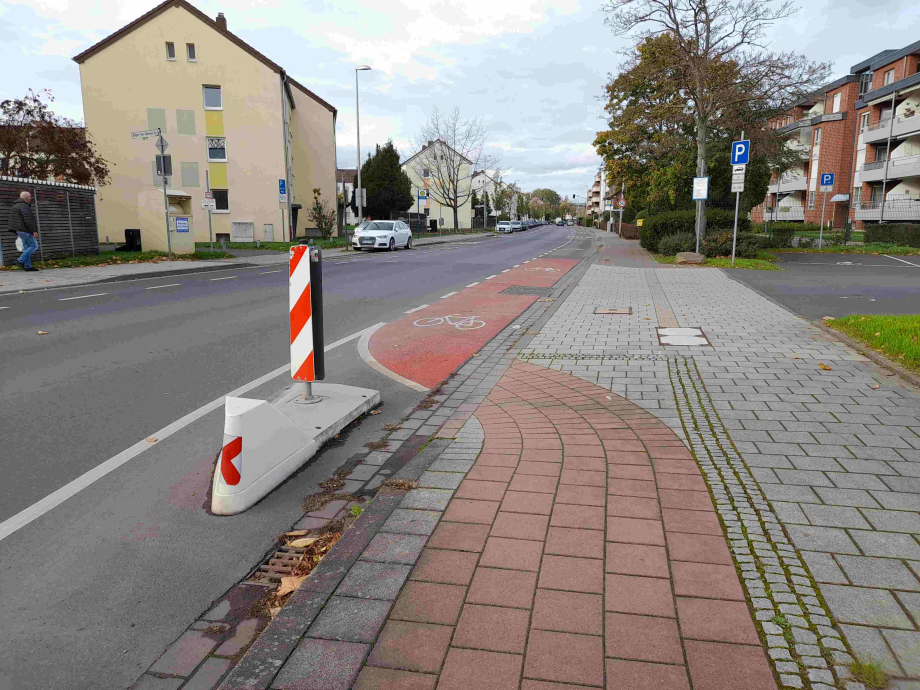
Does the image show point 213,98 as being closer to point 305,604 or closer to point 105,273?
point 105,273

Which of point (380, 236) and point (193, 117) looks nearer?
point (380, 236)

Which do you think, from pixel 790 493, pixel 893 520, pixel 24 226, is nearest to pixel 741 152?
pixel 790 493

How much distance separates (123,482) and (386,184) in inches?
2363

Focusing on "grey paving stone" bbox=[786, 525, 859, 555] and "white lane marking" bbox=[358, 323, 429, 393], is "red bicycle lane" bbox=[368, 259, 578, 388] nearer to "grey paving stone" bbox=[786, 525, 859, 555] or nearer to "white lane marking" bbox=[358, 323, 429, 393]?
"white lane marking" bbox=[358, 323, 429, 393]

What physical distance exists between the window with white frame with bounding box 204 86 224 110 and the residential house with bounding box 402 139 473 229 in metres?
30.6

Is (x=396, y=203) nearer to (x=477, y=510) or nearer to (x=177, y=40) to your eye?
(x=177, y=40)

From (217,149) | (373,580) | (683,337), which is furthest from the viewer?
(217,149)

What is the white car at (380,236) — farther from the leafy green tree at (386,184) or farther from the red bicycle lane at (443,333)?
the leafy green tree at (386,184)

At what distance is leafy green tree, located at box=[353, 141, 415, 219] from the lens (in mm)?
61906

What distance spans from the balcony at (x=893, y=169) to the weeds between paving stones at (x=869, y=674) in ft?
165

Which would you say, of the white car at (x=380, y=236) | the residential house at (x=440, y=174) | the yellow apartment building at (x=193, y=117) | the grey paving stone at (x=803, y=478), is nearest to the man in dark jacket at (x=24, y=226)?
the white car at (x=380, y=236)

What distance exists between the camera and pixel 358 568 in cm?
288

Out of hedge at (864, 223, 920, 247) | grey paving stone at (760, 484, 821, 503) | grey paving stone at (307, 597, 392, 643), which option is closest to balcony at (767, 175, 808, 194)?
hedge at (864, 223, 920, 247)

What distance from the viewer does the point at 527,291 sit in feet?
46.9
